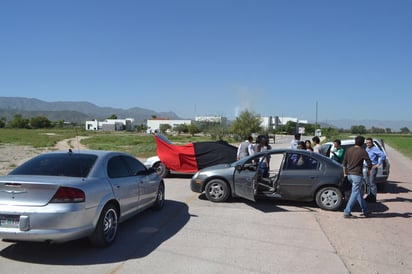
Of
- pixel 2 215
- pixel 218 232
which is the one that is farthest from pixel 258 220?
pixel 2 215

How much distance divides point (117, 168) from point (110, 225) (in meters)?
1.08

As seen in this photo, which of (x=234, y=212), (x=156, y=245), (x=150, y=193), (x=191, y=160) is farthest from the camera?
(x=191, y=160)

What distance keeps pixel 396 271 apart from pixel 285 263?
1.48m

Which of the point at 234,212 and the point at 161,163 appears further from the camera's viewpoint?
the point at 161,163

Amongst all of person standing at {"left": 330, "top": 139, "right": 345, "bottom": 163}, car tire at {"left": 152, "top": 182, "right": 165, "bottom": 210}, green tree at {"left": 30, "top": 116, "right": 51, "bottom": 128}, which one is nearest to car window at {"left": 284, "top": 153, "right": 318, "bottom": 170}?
person standing at {"left": 330, "top": 139, "right": 345, "bottom": 163}

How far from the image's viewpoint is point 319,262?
5.27m

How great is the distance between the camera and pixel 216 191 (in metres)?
9.41

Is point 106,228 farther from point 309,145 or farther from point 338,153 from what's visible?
point 309,145

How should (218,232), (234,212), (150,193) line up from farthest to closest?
(234,212) < (150,193) < (218,232)

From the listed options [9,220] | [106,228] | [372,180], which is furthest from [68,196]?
[372,180]

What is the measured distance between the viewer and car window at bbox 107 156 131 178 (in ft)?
20.4

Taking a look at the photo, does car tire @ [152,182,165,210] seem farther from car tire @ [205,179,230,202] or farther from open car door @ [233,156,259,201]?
open car door @ [233,156,259,201]

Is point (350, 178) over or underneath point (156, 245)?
over

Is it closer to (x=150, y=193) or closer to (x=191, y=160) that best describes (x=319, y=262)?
(x=150, y=193)
